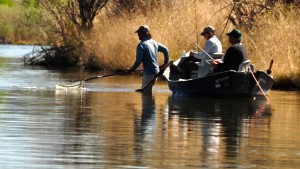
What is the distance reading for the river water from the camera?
13.1 metres

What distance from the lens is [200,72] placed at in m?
24.9

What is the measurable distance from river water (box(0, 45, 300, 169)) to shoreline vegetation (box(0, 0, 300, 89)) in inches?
125

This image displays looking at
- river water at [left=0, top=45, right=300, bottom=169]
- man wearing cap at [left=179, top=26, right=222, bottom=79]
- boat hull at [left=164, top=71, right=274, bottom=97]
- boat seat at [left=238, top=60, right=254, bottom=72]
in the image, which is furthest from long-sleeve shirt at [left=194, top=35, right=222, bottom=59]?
river water at [left=0, top=45, right=300, bottom=169]

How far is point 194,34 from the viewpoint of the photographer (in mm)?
34750

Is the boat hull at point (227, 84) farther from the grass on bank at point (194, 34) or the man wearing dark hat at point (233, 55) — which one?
the grass on bank at point (194, 34)

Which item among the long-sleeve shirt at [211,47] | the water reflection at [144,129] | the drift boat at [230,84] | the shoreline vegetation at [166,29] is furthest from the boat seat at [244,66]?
Answer: the shoreline vegetation at [166,29]

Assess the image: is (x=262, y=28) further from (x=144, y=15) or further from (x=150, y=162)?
(x=150, y=162)

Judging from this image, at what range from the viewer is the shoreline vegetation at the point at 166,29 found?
29703mm

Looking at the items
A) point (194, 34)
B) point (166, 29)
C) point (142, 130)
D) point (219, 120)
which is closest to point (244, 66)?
point (219, 120)

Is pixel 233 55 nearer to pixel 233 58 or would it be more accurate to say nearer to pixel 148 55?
pixel 233 58

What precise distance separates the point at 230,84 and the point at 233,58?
0.58 meters

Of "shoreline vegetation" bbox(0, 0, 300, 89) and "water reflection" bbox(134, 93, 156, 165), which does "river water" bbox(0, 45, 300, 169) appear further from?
"shoreline vegetation" bbox(0, 0, 300, 89)

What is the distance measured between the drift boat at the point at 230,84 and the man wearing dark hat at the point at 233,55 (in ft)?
0.69

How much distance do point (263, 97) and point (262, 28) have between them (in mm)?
6697
